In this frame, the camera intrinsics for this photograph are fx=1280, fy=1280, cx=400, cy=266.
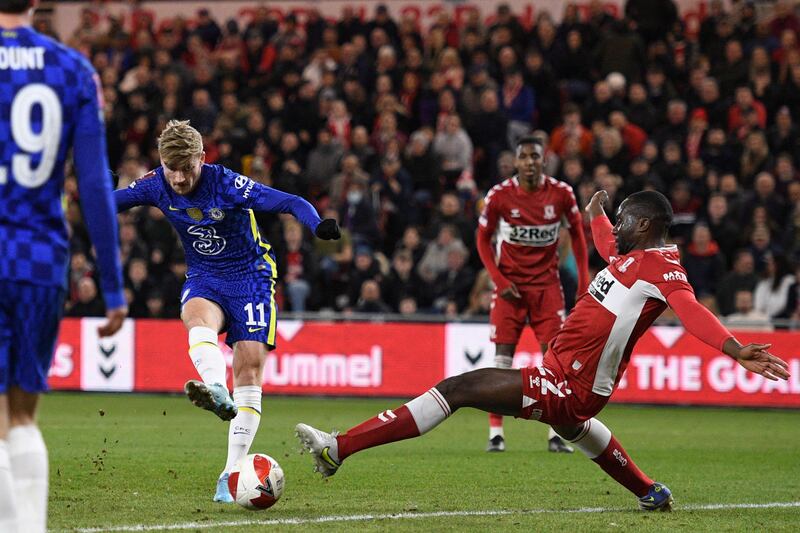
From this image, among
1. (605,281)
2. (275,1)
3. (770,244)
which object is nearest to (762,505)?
(605,281)

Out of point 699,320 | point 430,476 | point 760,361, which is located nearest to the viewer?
point 760,361

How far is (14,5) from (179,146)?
9.80 feet

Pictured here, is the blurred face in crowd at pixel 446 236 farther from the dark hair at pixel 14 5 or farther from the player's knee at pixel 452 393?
the dark hair at pixel 14 5

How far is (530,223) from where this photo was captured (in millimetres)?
11828

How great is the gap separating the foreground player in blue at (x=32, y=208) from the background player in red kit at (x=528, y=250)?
6969 millimetres

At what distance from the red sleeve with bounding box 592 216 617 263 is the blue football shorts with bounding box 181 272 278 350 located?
220 cm

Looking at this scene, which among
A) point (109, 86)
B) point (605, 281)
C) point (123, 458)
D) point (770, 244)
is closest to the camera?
point (605, 281)

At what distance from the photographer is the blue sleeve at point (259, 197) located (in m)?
8.08

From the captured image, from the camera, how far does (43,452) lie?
202 inches

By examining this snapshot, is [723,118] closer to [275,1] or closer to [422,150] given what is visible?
[422,150]

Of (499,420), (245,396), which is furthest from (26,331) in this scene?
(499,420)

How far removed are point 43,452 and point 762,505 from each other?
15.9ft

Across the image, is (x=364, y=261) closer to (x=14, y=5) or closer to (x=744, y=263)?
(x=744, y=263)

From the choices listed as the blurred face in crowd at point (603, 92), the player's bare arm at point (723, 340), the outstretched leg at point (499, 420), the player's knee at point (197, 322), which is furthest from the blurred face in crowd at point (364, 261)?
the player's bare arm at point (723, 340)
